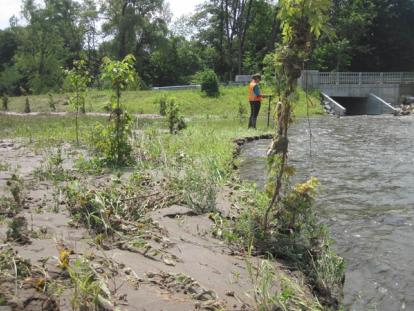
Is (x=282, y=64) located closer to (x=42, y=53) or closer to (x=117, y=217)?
(x=117, y=217)

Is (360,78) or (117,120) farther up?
(360,78)

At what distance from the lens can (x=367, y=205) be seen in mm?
7676

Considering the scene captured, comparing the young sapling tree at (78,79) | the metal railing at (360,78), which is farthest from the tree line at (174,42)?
the young sapling tree at (78,79)

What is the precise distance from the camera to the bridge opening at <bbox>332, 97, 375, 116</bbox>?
130 ft

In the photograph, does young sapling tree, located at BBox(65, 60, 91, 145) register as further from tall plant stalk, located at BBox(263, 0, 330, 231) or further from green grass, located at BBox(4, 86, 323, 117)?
green grass, located at BBox(4, 86, 323, 117)

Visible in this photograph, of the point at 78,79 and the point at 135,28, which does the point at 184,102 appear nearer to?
the point at 78,79

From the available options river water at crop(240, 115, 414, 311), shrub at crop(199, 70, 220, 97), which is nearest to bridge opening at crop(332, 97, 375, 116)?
shrub at crop(199, 70, 220, 97)

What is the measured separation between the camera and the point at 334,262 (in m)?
5.07

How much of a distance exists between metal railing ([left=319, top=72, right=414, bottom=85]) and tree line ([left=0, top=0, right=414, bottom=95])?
1016 centimetres

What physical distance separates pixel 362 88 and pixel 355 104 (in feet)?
9.00

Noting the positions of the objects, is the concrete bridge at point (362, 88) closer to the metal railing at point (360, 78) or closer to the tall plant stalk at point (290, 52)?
the metal railing at point (360, 78)

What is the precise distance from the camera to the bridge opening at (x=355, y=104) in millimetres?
39656

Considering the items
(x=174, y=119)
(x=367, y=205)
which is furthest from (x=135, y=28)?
(x=367, y=205)

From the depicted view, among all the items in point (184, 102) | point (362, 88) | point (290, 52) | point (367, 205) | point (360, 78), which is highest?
point (360, 78)
